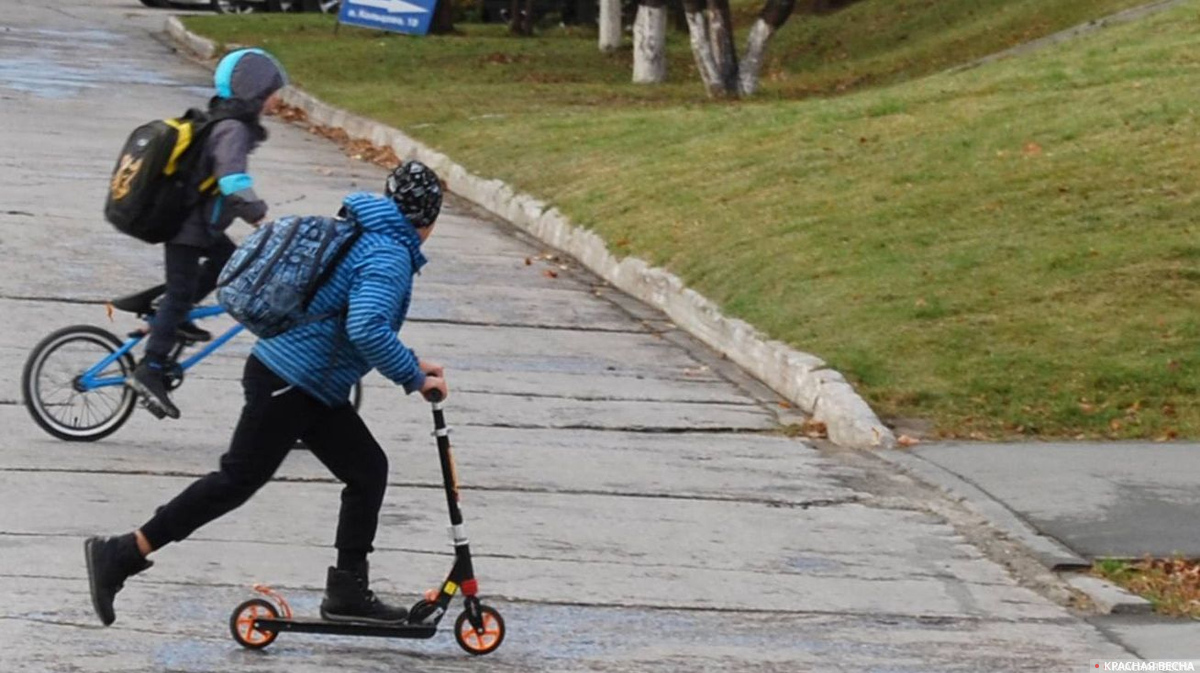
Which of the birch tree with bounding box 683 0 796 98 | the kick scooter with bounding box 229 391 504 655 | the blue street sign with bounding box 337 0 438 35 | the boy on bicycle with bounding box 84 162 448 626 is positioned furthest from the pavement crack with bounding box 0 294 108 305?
the blue street sign with bounding box 337 0 438 35

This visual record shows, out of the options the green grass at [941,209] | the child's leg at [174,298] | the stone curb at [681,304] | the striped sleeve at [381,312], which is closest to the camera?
the striped sleeve at [381,312]

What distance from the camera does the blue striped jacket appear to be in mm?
6098

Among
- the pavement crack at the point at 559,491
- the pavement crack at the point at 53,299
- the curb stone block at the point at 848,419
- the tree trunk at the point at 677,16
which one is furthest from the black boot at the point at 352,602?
the tree trunk at the point at 677,16

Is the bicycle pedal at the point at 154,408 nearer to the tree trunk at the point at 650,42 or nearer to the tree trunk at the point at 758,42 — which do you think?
the tree trunk at the point at 758,42

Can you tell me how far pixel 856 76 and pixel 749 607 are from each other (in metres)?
17.8

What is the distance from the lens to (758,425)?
10.8 metres

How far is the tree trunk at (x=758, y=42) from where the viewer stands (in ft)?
76.0

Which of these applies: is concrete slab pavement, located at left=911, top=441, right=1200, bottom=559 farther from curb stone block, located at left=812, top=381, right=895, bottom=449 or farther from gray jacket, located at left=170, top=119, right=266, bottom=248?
gray jacket, located at left=170, top=119, right=266, bottom=248

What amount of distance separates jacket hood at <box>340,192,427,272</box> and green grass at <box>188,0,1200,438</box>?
188 inches

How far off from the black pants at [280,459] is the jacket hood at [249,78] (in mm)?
2649

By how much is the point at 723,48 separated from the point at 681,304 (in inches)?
408

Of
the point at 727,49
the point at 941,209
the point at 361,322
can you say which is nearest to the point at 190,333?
the point at 361,322

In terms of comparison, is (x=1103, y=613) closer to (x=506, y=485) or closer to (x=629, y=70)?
(x=506, y=485)

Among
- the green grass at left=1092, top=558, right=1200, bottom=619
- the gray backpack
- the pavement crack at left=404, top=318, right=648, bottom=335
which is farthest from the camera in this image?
the pavement crack at left=404, top=318, right=648, bottom=335
